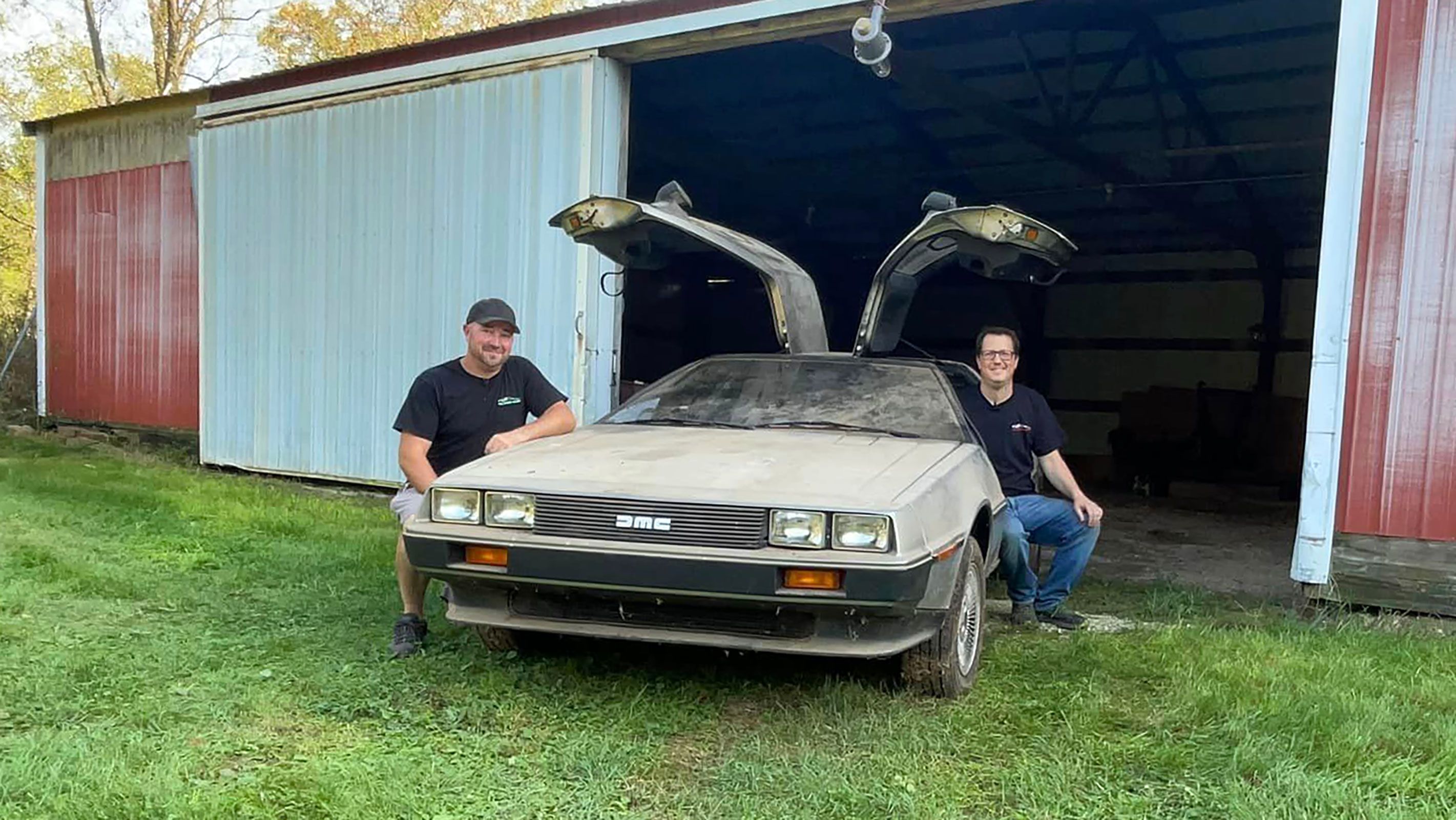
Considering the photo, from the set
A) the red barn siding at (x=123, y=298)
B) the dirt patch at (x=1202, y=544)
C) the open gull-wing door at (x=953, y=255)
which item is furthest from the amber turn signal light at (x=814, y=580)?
the red barn siding at (x=123, y=298)

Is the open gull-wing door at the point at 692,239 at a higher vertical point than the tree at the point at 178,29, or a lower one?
lower

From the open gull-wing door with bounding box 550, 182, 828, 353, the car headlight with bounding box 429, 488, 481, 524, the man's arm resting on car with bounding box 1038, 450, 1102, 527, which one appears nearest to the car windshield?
the open gull-wing door with bounding box 550, 182, 828, 353

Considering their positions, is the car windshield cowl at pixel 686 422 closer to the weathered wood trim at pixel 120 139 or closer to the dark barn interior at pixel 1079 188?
the dark barn interior at pixel 1079 188

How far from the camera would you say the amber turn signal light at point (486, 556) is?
10.4 feet

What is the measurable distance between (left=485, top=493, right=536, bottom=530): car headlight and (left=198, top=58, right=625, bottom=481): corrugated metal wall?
12.9 feet

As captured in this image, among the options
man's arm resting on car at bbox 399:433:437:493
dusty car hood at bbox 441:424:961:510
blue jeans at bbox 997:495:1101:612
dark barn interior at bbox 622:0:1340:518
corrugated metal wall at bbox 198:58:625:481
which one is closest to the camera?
dusty car hood at bbox 441:424:961:510

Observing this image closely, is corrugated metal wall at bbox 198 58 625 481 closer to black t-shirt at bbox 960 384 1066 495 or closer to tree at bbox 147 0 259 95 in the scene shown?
black t-shirt at bbox 960 384 1066 495

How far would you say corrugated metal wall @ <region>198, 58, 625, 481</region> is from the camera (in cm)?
740

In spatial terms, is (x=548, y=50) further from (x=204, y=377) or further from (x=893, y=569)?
(x=893, y=569)

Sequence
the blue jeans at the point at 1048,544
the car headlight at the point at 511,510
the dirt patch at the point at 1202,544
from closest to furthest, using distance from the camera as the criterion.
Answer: the car headlight at the point at 511,510
the blue jeans at the point at 1048,544
the dirt patch at the point at 1202,544

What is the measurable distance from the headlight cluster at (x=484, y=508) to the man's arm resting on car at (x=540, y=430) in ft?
1.64

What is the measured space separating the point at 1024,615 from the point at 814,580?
2.06 meters

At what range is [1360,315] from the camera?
4.80 metres

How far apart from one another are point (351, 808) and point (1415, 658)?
401 cm
